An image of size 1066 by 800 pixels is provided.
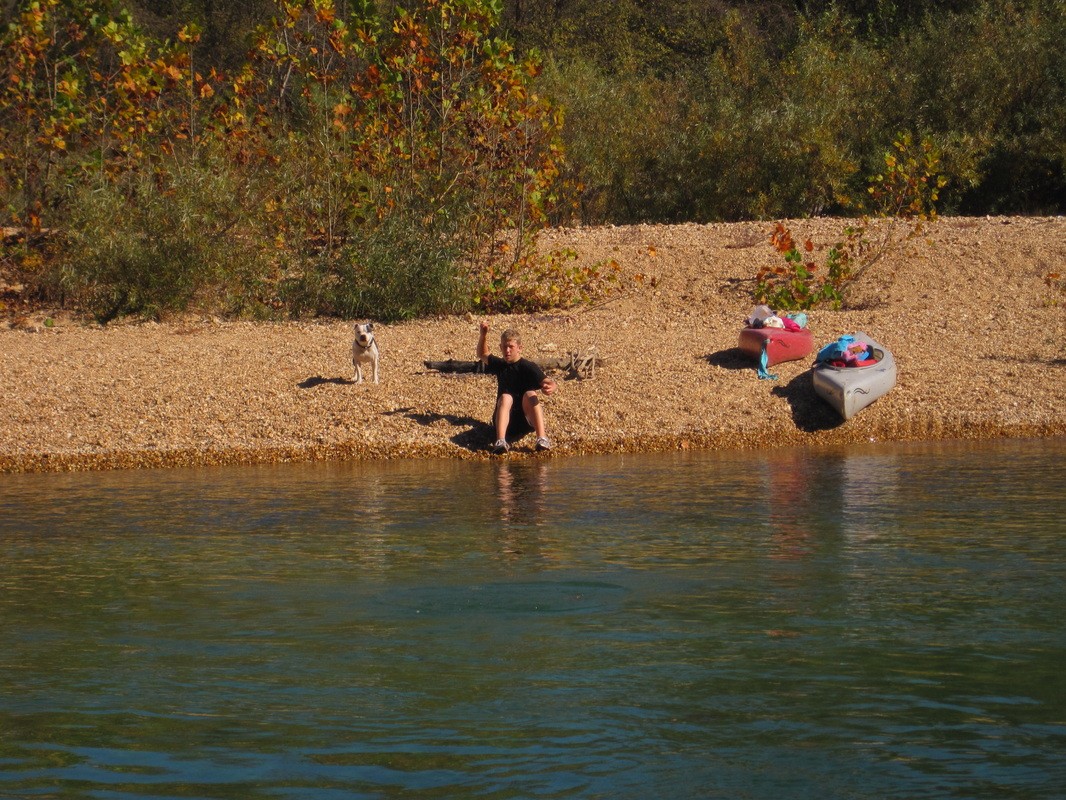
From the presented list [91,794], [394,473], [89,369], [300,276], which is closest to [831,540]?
[394,473]

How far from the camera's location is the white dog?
572 inches

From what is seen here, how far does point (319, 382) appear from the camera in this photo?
50.0 feet

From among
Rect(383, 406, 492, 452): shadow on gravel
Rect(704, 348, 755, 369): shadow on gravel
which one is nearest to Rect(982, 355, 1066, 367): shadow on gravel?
Rect(704, 348, 755, 369): shadow on gravel

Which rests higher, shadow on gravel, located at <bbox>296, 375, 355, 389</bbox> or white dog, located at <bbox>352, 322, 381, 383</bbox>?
white dog, located at <bbox>352, 322, 381, 383</bbox>

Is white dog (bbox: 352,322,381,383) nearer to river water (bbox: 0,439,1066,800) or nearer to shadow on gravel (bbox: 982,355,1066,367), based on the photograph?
river water (bbox: 0,439,1066,800)

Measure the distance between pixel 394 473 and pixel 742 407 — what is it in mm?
4001

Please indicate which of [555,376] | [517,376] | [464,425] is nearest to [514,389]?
[517,376]

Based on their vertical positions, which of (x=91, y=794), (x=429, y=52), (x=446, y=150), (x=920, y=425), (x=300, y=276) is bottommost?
(x=91, y=794)

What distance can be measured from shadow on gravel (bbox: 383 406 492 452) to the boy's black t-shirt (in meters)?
0.58

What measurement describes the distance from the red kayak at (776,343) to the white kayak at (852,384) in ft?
2.65

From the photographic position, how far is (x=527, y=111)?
20188mm

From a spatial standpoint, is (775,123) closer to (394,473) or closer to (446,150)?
(446,150)

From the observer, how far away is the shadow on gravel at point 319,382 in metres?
15.1

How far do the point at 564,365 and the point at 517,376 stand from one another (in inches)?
73.0
